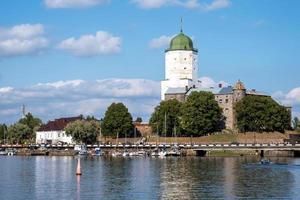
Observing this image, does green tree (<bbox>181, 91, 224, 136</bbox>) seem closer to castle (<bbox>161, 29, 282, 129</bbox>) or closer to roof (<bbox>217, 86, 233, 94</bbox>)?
roof (<bbox>217, 86, 233, 94</bbox>)

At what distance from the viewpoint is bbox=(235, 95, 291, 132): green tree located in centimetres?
15688

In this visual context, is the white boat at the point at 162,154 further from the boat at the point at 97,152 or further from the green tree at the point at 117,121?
the green tree at the point at 117,121

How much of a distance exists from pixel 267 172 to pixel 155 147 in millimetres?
65569

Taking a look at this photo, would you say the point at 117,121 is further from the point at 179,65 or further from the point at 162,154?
the point at 162,154

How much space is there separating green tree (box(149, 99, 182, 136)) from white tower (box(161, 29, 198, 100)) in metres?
19.3

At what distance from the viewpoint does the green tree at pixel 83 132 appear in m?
158

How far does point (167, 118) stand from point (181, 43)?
31187mm

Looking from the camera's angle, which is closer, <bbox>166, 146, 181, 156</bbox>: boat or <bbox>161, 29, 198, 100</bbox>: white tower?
<bbox>166, 146, 181, 156</bbox>: boat

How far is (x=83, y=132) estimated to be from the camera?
158 m

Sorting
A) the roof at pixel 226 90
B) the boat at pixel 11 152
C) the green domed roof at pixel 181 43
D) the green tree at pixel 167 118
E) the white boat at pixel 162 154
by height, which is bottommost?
the white boat at pixel 162 154

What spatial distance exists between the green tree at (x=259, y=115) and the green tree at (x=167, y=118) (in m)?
14.4

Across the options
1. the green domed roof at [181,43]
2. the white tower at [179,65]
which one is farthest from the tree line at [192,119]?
the green domed roof at [181,43]

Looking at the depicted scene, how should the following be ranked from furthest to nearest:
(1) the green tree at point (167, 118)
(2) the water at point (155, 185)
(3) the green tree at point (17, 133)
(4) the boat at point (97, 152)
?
(3) the green tree at point (17, 133), (1) the green tree at point (167, 118), (4) the boat at point (97, 152), (2) the water at point (155, 185)

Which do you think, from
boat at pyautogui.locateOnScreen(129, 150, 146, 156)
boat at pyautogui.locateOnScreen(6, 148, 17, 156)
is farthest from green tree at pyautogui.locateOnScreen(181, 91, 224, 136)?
boat at pyautogui.locateOnScreen(6, 148, 17, 156)
